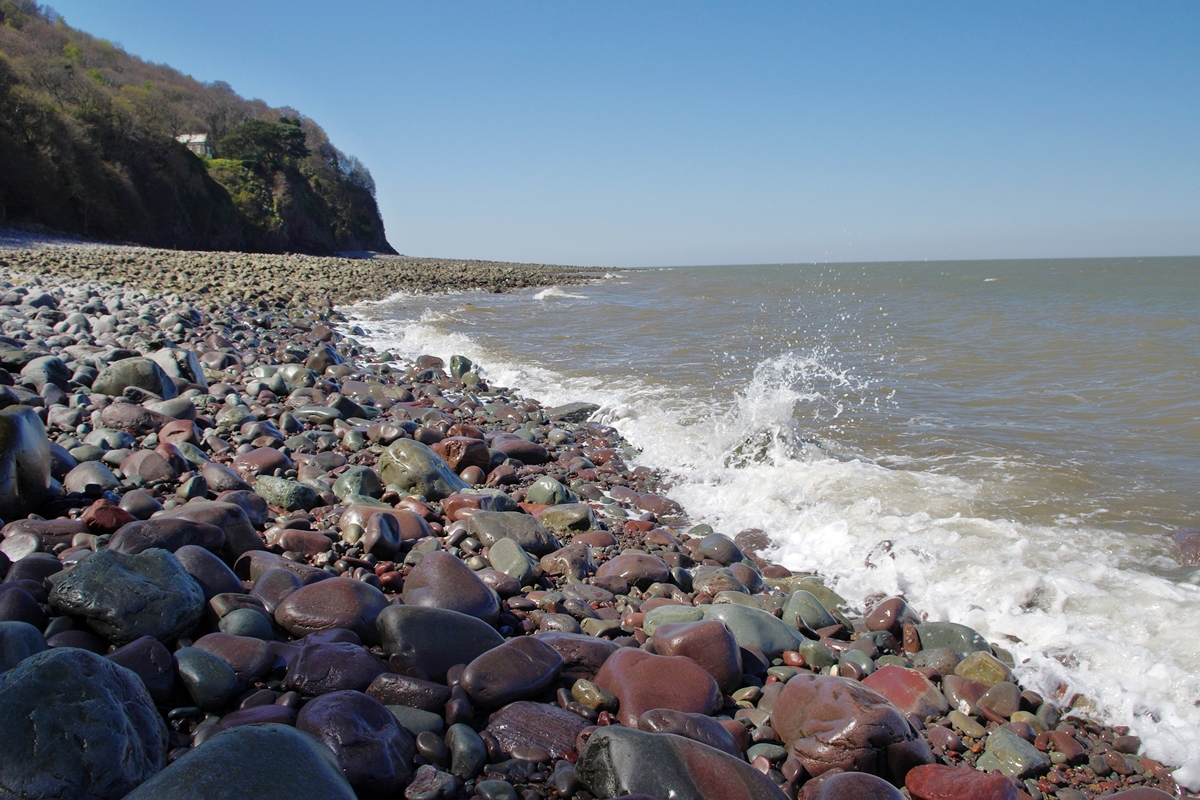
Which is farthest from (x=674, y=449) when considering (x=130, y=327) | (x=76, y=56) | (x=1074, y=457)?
(x=76, y=56)

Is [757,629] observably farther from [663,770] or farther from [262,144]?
[262,144]

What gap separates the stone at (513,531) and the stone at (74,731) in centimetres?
240

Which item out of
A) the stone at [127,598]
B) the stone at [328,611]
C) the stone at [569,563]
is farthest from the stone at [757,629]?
the stone at [127,598]

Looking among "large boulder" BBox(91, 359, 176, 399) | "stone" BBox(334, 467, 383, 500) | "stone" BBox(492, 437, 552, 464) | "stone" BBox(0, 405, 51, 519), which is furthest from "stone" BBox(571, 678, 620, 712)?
"large boulder" BBox(91, 359, 176, 399)

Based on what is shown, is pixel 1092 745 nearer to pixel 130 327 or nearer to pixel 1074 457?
pixel 1074 457

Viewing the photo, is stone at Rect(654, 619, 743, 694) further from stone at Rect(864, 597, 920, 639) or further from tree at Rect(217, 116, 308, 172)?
tree at Rect(217, 116, 308, 172)

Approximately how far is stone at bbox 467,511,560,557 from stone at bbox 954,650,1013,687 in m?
2.23

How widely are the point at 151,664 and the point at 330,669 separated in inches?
20.0

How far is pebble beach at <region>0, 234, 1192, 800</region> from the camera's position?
6.03ft

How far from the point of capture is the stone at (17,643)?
1888 millimetres

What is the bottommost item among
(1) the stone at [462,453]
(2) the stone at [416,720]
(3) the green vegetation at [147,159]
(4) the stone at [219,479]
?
(2) the stone at [416,720]

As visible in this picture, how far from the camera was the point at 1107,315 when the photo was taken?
775 inches

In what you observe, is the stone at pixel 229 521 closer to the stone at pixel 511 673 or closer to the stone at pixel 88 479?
the stone at pixel 88 479

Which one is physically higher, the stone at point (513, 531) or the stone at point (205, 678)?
the stone at point (205, 678)
